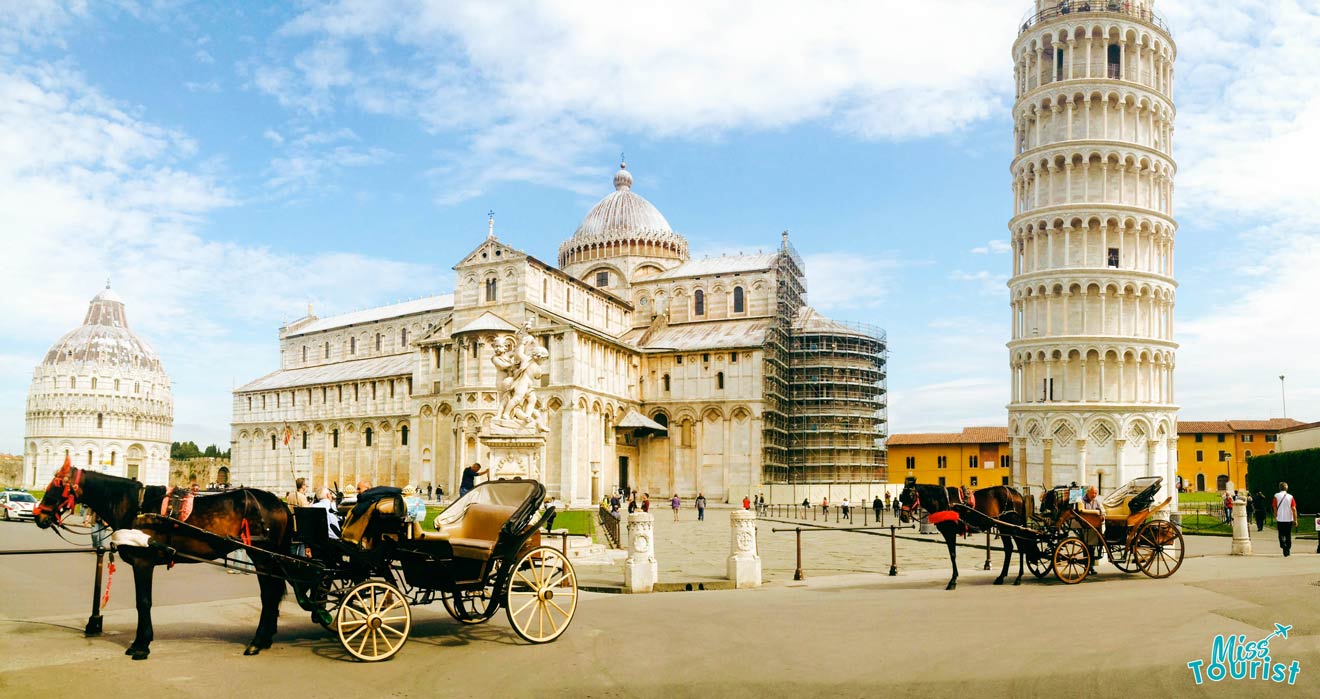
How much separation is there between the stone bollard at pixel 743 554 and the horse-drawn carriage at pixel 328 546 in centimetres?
521

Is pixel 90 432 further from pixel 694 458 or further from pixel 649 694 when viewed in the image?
pixel 649 694

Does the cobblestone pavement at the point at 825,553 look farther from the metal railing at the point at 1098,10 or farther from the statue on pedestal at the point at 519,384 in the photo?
the metal railing at the point at 1098,10

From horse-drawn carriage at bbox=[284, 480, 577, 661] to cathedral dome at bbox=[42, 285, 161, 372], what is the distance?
118268mm

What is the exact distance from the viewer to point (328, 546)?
993 cm

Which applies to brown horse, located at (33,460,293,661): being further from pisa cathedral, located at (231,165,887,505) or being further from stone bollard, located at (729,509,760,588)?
pisa cathedral, located at (231,165,887,505)

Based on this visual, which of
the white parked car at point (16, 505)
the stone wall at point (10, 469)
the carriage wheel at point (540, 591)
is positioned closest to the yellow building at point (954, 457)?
the white parked car at point (16, 505)

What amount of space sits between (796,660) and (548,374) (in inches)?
1810

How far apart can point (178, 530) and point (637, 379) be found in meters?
51.4

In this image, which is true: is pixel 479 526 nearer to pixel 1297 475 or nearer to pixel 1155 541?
pixel 1155 541

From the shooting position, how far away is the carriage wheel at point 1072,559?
48.8 ft

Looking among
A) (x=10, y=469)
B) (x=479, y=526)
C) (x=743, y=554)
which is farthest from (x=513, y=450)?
(x=10, y=469)

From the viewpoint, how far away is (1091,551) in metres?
15.0

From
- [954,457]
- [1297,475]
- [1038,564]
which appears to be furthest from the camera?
[954,457]

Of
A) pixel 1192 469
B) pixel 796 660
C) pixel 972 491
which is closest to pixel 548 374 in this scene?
pixel 972 491
